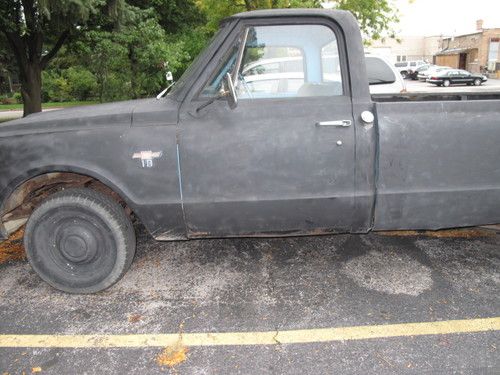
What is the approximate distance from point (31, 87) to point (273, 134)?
53.2 feet

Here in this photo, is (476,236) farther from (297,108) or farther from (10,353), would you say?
(10,353)

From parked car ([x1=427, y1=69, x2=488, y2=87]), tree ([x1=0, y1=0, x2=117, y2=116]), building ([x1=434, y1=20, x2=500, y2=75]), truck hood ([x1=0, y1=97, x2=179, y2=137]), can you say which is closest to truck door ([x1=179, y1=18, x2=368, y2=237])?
truck hood ([x1=0, y1=97, x2=179, y2=137])

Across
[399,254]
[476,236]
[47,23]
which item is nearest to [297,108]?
[399,254]

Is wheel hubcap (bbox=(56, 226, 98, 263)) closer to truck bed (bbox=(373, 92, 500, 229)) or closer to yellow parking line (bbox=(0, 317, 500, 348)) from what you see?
yellow parking line (bbox=(0, 317, 500, 348))

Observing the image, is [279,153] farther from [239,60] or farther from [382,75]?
[382,75]

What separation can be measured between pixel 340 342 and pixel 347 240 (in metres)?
1.62

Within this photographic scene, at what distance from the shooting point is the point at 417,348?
106 inches

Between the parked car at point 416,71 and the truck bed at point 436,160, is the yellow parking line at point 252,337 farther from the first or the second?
the parked car at point 416,71

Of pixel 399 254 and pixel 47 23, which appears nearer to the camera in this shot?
pixel 399 254

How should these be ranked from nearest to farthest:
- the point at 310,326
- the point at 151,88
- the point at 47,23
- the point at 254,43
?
the point at 310,326 → the point at 254,43 → the point at 47,23 → the point at 151,88

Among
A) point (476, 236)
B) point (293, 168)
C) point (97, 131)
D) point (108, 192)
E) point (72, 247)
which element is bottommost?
point (476, 236)

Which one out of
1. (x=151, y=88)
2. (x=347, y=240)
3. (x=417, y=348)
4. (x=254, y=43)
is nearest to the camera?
Result: (x=417, y=348)

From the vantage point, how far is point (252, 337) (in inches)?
112

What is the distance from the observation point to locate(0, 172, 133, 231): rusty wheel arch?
338 cm
